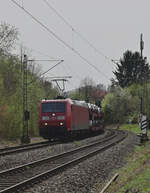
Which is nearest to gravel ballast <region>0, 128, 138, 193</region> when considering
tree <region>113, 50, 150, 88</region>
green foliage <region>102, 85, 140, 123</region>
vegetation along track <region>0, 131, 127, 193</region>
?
vegetation along track <region>0, 131, 127, 193</region>

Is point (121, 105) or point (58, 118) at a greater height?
point (121, 105)

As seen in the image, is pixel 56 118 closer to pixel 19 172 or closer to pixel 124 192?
pixel 19 172

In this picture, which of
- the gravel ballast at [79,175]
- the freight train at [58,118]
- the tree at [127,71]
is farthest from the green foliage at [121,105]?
the gravel ballast at [79,175]

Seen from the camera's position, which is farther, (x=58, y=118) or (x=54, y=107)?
(x=54, y=107)

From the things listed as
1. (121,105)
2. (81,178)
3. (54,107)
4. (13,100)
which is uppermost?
(121,105)

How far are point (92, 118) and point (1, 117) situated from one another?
1064 centimetres

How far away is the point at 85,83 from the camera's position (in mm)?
113000

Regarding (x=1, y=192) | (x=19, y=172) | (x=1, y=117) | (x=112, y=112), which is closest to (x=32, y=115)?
(x=1, y=117)

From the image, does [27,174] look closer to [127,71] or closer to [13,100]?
[13,100]

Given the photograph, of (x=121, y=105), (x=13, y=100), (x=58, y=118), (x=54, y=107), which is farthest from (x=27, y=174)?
(x=121, y=105)

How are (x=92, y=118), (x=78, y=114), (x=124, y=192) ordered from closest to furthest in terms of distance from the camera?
(x=124, y=192) → (x=78, y=114) → (x=92, y=118)

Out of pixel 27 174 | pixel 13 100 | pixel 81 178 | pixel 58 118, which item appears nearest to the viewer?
pixel 81 178

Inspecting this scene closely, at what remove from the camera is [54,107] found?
91.0 feet

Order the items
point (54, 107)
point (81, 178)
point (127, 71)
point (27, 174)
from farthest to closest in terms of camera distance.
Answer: point (127, 71)
point (54, 107)
point (27, 174)
point (81, 178)
